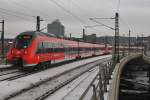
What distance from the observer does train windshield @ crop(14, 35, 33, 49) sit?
28812 mm

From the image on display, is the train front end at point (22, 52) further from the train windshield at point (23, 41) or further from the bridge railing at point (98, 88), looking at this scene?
the bridge railing at point (98, 88)

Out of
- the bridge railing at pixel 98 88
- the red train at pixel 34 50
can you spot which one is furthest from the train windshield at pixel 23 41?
the bridge railing at pixel 98 88

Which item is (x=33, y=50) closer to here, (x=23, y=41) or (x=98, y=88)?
(x=23, y=41)

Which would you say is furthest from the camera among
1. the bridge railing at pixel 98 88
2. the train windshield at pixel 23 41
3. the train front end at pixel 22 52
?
the train windshield at pixel 23 41

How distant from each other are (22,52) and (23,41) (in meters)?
0.92

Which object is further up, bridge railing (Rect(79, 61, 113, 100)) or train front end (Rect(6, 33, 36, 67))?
train front end (Rect(6, 33, 36, 67))

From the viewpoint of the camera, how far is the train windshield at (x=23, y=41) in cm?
2881

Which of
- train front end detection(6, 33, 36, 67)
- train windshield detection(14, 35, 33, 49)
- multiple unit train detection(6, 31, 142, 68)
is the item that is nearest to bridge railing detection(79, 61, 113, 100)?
train front end detection(6, 33, 36, 67)

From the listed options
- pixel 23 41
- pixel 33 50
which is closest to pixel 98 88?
pixel 33 50

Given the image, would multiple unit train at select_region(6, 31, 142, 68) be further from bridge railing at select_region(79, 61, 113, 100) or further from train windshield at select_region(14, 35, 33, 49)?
bridge railing at select_region(79, 61, 113, 100)

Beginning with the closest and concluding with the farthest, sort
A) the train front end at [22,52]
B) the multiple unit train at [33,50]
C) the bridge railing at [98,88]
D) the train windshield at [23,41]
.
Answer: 1. the bridge railing at [98,88]
2. the train front end at [22,52]
3. the multiple unit train at [33,50]
4. the train windshield at [23,41]

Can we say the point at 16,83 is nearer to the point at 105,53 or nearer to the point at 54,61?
the point at 54,61

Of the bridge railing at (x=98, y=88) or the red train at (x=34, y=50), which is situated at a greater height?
the red train at (x=34, y=50)

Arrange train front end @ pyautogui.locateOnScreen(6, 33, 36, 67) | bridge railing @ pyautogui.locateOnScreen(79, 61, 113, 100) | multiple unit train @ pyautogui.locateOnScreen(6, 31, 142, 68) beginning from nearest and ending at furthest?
bridge railing @ pyautogui.locateOnScreen(79, 61, 113, 100) < train front end @ pyautogui.locateOnScreen(6, 33, 36, 67) < multiple unit train @ pyautogui.locateOnScreen(6, 31, 142, 68)
